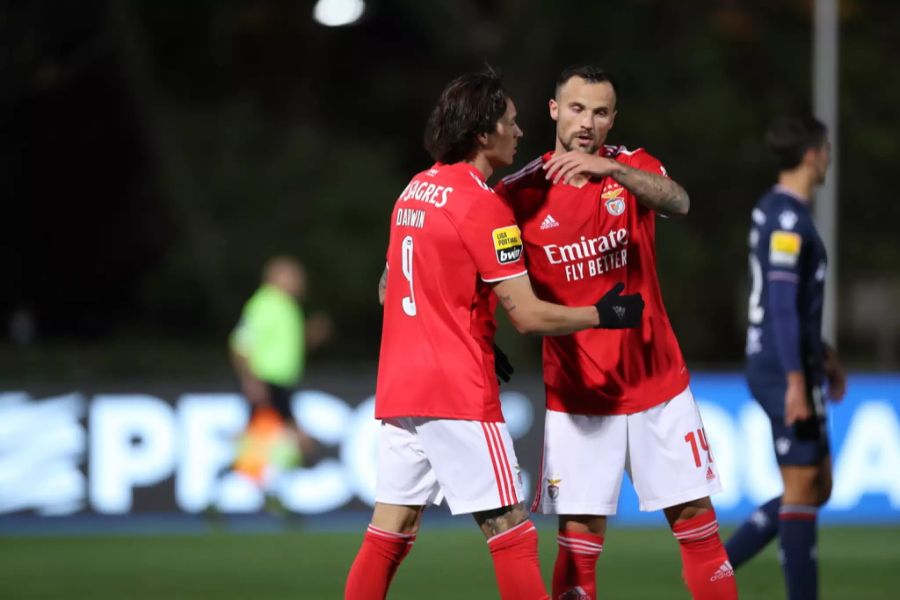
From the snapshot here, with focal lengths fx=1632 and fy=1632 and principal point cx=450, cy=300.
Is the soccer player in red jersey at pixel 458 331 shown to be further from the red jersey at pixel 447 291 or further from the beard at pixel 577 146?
the beard at pixel 577 146

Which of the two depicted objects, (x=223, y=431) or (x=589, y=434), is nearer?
(x=589, y=434)

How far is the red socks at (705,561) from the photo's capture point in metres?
6.64

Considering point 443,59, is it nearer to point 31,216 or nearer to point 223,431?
point 31,216

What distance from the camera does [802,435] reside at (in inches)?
305

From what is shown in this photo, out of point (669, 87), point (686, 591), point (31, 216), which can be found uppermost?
point (669, 87)

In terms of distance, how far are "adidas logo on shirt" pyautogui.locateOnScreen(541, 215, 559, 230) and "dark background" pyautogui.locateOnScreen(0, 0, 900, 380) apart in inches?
623

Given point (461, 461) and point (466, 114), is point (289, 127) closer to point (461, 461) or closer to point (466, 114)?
point (466, 114)

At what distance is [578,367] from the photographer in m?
6.75

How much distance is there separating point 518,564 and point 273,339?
8.26 metres

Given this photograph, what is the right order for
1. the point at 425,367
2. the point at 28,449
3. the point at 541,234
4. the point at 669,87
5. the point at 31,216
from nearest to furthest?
the point at 425,367 → the point at 541,234 → the point at 28,449 → the point at 31,216 → the point at 669,87

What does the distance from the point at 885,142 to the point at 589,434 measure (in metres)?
24.7

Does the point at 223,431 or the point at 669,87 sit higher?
the point at 669,87

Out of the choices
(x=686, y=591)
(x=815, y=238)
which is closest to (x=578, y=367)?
(x=815, y=238)

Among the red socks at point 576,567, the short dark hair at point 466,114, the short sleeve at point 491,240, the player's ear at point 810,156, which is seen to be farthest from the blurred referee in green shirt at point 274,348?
the short sleeve at point 491,240
